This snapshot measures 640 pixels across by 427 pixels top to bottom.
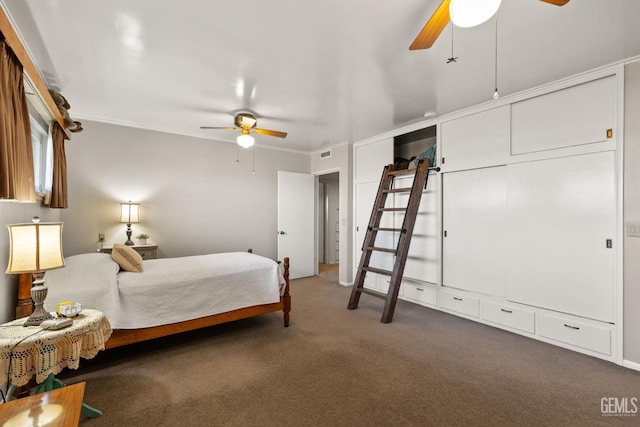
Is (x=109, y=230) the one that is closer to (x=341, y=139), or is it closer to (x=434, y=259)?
(x=341, y=139)

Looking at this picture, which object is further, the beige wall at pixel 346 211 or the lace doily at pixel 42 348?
the beige wall at pixel 346 211

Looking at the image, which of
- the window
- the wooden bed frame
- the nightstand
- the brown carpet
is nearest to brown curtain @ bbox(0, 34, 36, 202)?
the wooden bed frame

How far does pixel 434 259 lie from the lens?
383 cm

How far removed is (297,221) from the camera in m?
5.57

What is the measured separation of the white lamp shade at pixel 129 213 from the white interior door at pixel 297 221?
2275 millimetres

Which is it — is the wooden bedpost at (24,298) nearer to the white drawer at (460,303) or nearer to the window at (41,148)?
the window at (41,148)

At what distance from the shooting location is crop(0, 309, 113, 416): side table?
1440 mm

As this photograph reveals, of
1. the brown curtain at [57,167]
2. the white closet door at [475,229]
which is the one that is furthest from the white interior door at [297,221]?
the brown curtain at [57,167]

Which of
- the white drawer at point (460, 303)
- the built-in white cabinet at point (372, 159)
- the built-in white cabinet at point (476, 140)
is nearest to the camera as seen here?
the built-in white cabinet at point (476, 140)

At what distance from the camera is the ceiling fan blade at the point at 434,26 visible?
1383 millimetres

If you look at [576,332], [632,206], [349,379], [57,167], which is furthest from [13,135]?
[576,332]

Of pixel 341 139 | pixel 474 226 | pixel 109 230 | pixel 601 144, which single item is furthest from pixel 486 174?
pixel 109 230

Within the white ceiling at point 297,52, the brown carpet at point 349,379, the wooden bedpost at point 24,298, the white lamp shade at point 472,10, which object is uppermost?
the white ceiling at point 297,52

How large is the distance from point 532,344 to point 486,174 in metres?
1.80
